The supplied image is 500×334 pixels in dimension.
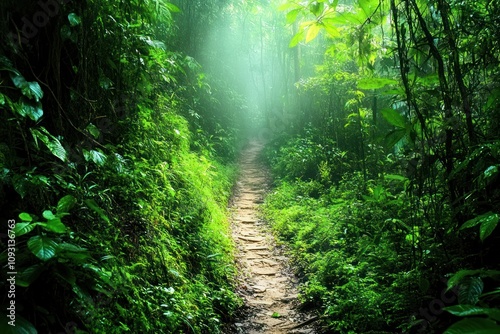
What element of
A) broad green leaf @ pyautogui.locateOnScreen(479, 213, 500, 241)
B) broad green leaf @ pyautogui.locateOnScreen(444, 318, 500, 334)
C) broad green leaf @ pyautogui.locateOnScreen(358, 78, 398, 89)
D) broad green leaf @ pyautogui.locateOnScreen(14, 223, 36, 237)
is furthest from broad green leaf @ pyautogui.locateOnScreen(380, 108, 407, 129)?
broad green leaf @ pyautogui.locateOnScreen(14, 223, 36, 237)

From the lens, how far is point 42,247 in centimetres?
196

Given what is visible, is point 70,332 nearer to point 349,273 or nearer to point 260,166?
point 349,273

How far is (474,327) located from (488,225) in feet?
3.85

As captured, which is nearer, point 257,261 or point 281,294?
point 281,294

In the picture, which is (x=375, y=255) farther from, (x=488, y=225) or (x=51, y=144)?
(x=51, y=144)

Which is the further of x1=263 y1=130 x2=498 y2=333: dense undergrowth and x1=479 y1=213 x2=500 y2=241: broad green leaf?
x1=263 y1=130 x2=498 y2=333: dense undergrowth

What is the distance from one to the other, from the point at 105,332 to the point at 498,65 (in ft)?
12.4

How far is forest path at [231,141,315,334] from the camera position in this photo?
13.6 ft

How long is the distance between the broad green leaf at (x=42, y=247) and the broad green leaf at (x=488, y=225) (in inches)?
98.0

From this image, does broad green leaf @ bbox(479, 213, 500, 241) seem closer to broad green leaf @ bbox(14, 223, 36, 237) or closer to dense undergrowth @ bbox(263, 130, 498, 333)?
dense undergrowth @ bbox(263, 130, 498, 333)

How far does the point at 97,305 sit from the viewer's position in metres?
2.62

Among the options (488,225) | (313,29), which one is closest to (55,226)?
(313,29)

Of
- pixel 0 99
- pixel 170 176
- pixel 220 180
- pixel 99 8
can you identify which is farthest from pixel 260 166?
pixel 0 99

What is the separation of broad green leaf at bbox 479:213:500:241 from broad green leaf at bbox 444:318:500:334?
1.04m
